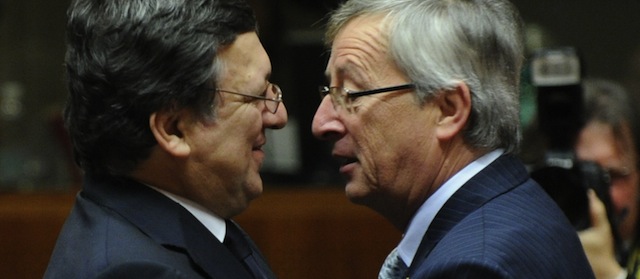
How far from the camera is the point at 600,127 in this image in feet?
12.7

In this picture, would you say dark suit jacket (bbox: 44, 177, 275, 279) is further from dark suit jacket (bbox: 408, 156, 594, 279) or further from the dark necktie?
dark suit jacket (bbox: 408, 156, 594, 279)

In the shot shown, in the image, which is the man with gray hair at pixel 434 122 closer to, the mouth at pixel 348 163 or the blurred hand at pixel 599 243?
the mouth at pixel 348 163

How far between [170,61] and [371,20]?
18.8 inches

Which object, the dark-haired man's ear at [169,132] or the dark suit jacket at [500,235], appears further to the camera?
the dark-haired man's ear at [169,132]

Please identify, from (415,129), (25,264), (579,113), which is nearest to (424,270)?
(415,129)

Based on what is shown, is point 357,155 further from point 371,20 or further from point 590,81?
point 590,81

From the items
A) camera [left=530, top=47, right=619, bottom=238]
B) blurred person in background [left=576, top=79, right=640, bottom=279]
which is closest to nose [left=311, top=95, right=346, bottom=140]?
camera [left=530, top=47, right=619, bottom=238]

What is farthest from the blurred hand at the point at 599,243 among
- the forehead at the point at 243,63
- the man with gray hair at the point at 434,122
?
the forehead at the point at 243,63

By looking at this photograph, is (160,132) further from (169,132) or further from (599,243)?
(599,243)

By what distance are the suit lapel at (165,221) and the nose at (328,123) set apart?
1.13 ft

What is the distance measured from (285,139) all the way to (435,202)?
320 cm

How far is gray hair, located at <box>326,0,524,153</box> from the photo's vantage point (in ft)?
7.69

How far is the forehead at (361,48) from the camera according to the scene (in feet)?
7.95

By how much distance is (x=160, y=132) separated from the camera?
88.4 inches
